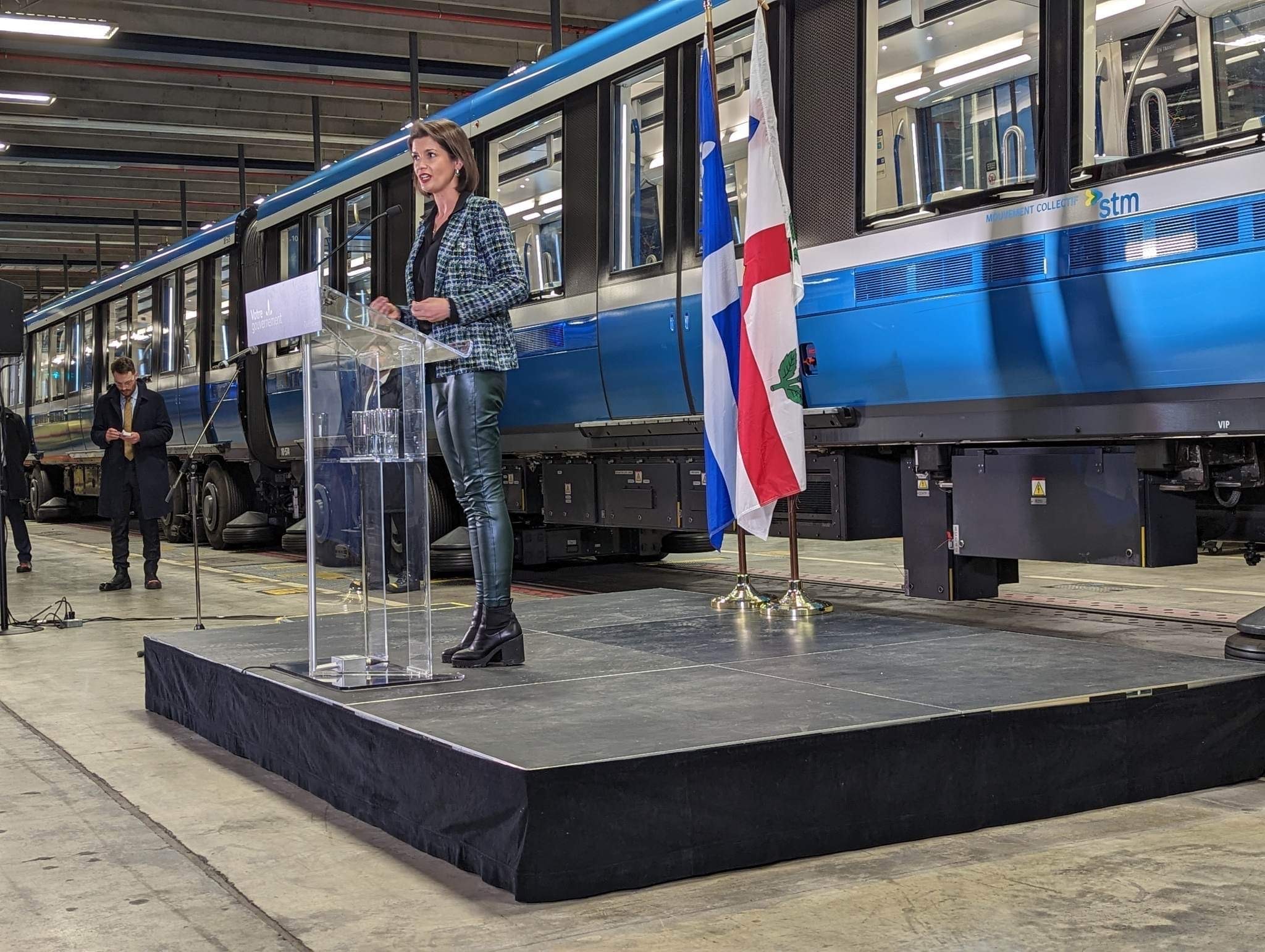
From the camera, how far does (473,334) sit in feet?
15.0

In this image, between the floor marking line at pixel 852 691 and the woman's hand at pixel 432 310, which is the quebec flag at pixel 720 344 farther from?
the woman's hand at pixel 432 310

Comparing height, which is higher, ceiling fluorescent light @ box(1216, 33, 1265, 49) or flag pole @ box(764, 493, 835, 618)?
ceiling fluorescent light @ box(1216, 33, 1265, 49)

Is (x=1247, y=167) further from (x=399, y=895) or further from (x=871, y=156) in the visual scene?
(x=399, y=895)

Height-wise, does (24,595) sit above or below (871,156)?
below

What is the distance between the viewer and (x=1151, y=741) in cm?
399

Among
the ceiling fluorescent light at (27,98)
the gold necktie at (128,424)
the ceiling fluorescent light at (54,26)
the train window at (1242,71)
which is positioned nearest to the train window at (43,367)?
the ceiling fluorescent light at (27,98)

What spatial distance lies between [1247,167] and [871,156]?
78.4 inches

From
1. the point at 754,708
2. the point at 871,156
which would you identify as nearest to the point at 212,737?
the point at 754,708

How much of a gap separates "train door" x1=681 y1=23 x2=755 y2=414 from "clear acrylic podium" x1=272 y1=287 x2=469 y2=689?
2995 mm

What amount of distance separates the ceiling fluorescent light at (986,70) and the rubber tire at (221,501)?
36.2 feet

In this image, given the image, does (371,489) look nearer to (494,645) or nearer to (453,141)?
(494,645)

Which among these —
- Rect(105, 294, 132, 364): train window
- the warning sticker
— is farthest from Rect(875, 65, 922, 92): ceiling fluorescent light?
Rect(105, 294, 132, 364): train window

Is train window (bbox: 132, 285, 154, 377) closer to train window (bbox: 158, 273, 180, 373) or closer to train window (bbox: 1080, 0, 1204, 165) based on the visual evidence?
train window (bbox: 158, 273, 180, 373)

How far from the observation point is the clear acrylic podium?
4441 millimetres
